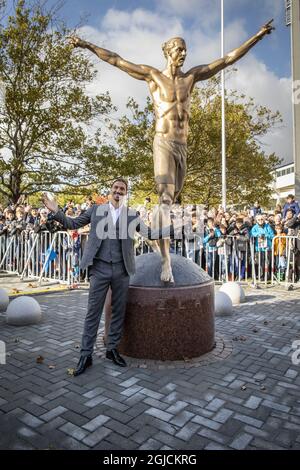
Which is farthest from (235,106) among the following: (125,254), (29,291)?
(125,254)

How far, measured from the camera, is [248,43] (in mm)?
4977

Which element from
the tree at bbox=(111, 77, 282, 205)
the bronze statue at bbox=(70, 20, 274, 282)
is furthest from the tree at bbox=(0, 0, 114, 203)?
the bronze statue at bbox=(70, 20, 274, 282)

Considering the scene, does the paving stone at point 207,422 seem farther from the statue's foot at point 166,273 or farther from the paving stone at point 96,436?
the statue's foot at point 166,273

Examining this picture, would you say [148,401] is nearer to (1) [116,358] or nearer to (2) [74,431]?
(2) [74,431]

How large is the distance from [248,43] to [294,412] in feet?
14.9

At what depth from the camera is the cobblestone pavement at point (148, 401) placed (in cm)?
303

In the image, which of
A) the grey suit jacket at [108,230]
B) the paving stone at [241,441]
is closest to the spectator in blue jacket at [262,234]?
the grey suit jacket at [108,230]

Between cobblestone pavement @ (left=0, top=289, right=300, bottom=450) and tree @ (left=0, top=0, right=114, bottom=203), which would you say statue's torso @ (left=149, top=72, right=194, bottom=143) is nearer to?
cobblestone pavement @ (left=0, top=289, right=300, bottom=450)

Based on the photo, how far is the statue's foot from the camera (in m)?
4.74

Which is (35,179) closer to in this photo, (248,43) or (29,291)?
(29,291)

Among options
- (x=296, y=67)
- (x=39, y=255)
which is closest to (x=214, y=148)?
(x=296, y=67)

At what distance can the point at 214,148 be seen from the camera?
22.2m

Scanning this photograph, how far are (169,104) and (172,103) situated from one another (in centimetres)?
4
